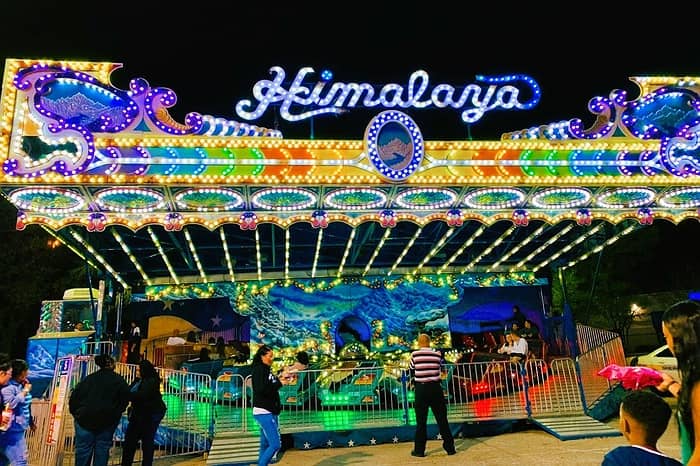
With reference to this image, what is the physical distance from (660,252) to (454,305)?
2162 cm

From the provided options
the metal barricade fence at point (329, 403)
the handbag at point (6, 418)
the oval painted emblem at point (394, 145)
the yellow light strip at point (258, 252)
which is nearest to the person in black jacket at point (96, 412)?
the handbag at point (6, 418)

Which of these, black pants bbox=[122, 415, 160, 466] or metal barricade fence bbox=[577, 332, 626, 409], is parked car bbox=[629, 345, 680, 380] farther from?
black pants bbox=[122, 415, 160, 466]

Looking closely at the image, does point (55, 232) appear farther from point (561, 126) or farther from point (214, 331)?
point (561, 126)

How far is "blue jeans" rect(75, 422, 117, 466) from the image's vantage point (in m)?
6.10

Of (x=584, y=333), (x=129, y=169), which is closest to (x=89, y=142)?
(x=129, y=169)

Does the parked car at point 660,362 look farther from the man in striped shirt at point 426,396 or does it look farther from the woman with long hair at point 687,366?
the woman with long hair at point 687,366

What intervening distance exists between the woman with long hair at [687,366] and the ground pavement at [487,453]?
4.81 metres

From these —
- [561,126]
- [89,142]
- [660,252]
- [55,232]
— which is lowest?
[55,232]

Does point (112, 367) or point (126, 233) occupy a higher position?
point (126, 233)

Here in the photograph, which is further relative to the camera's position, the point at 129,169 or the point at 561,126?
the point at 561,126

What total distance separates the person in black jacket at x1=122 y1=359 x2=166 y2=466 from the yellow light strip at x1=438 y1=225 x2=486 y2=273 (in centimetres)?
865

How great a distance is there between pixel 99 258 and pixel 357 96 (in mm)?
7760

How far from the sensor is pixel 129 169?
8375 millimetres

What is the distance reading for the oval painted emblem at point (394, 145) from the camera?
A: 9.08 metres
